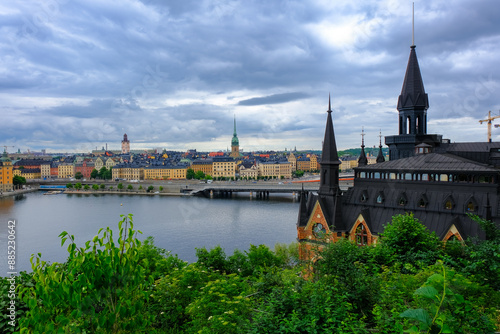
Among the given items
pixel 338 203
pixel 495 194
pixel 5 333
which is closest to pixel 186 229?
pixel 338 203

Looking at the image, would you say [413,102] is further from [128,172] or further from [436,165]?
[128,172]

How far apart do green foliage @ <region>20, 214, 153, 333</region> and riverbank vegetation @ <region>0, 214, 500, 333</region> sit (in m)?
0.01

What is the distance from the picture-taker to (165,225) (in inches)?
2186

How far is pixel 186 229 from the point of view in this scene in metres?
52.3

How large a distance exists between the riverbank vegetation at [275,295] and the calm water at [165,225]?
2245 cm

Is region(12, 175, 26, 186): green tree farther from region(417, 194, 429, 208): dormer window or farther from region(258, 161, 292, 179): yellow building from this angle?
region(417, 194, 429, 208): dormer window

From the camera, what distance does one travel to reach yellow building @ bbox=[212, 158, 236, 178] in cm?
17000

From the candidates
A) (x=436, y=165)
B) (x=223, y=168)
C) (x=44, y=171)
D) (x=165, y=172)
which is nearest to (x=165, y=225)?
(x=436, y=165)

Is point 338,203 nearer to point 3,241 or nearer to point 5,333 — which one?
point 5,333

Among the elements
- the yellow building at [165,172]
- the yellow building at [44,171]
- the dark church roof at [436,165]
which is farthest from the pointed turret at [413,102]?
the yellow building at [44,171]

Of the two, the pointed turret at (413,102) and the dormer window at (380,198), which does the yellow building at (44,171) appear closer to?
the pointed turret at (413,102)

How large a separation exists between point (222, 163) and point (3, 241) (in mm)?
128055

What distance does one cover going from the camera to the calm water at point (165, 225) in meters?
42.0

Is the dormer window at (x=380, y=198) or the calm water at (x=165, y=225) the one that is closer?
the dormer window at (x=380, y=198)
